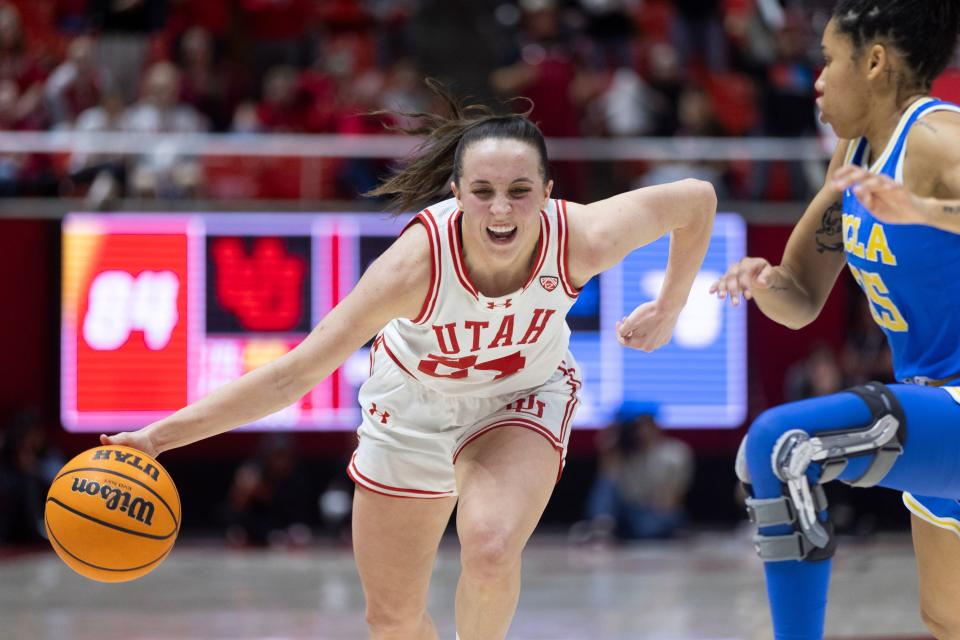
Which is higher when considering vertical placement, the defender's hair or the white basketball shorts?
the defender's hair

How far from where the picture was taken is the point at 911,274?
3.34 metres

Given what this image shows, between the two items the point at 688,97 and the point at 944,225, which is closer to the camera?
the point at 944,225

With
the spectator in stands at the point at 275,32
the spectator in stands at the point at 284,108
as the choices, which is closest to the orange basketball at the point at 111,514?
the spectator in stands at the point at 284,108

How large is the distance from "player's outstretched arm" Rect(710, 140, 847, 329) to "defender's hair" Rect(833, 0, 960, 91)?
1.13ft

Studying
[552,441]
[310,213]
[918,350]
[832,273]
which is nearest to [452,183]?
[552,441]

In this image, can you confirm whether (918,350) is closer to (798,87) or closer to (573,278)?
(573,278)

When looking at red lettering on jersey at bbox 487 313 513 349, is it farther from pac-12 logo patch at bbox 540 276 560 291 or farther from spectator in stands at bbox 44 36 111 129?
spectator in stands at bbox 44 36 111 129

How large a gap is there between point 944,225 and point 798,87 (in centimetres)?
797

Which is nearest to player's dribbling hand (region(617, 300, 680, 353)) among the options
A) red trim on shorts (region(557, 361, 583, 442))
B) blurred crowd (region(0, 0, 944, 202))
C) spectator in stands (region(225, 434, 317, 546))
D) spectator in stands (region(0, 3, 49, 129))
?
red trim on shorts (region(557, 361, 583, 442))

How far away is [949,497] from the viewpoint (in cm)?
317

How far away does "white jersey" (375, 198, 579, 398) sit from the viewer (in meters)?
3.75

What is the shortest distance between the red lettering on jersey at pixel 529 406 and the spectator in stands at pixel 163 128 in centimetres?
582

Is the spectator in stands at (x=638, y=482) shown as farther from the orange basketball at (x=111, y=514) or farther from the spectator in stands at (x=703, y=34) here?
the orange basketball at (x=111, y=514)

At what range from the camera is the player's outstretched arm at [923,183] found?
115 inches
